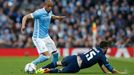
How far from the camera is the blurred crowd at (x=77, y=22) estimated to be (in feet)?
120

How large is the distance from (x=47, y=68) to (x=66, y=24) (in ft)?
62.2

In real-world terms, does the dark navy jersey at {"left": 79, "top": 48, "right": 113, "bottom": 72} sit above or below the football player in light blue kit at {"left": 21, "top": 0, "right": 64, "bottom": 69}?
below

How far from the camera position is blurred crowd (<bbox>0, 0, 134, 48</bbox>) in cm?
3647

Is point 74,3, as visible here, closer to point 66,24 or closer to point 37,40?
point 66,24

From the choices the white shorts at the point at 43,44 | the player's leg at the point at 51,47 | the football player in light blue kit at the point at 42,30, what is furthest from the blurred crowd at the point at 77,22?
the football player in light blue kit at the point at 42,30

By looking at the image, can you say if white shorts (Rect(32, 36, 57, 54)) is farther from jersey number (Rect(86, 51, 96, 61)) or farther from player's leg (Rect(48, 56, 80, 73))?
jersey number (Rect(86, 51, 96, 61))

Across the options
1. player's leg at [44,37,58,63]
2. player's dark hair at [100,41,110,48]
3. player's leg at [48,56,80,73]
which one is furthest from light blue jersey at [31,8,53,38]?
player's dark hair at [100,41,110,48]

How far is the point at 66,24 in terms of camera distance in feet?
124

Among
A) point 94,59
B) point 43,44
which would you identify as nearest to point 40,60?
point 43,44

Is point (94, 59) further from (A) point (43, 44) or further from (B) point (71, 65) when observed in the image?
(A) point (43, 44)

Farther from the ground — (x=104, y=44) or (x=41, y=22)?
(x=41, y=22)

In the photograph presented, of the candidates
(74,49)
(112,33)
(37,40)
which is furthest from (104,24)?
(37,40)

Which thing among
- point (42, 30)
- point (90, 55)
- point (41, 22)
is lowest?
point (90, 55)

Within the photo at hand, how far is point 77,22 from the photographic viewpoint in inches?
1494
